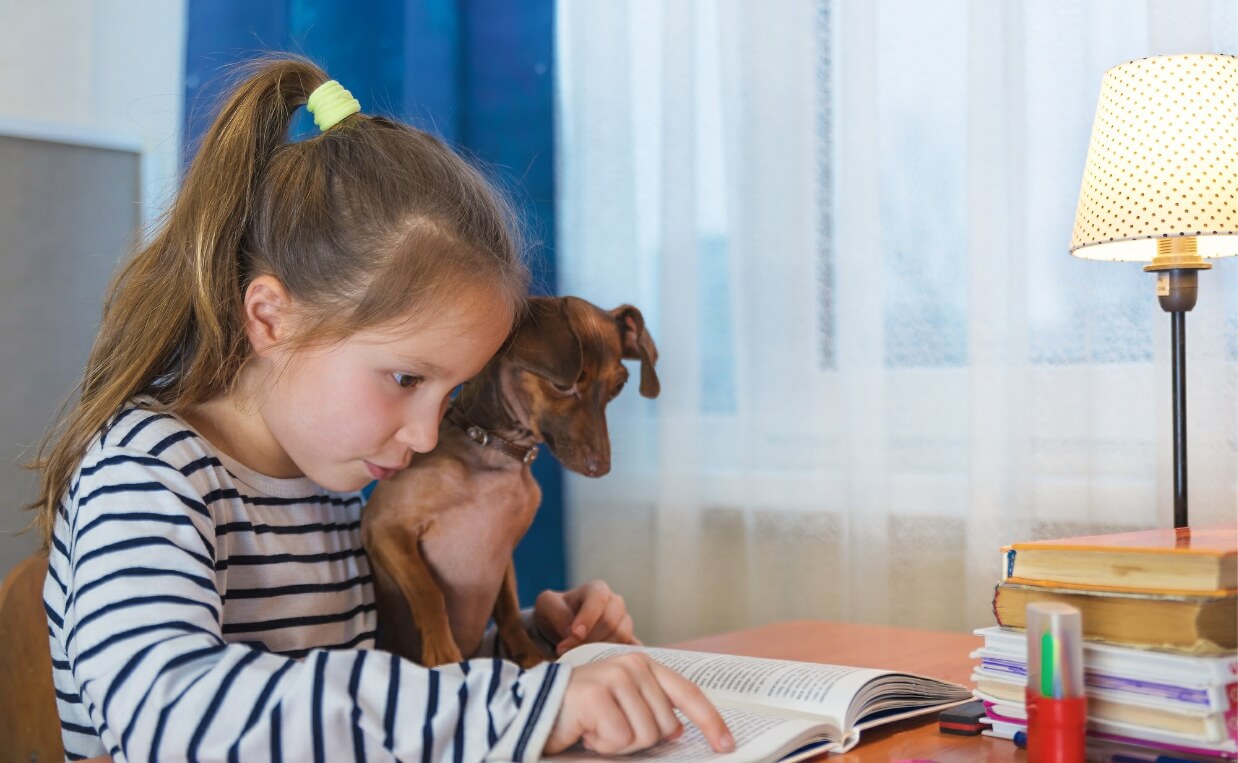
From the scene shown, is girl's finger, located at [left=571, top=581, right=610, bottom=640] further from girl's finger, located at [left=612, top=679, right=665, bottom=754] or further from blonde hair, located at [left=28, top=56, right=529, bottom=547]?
girl's finger, located at [left=612, top=679, right=665, bottom=754]

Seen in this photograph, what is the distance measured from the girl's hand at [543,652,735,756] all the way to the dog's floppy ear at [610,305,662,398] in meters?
0.44

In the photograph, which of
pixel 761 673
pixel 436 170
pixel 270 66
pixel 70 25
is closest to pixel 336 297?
pixel 436 170

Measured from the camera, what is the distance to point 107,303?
41.5 inches

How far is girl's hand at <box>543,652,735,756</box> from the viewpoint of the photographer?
26.1 inches

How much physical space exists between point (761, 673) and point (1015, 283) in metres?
0.79

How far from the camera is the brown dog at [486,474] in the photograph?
1009 millimetres

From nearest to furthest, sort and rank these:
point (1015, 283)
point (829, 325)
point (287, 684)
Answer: point (287, 684), point (1015, 283), point (829, 325)

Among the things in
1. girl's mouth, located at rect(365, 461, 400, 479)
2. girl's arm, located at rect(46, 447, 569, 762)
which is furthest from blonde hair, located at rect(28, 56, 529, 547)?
girl's arm, located at rect(46, 447, 569, 762)

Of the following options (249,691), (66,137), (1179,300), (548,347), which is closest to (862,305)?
(1179,300)

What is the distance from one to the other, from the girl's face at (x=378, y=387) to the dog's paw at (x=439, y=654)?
0.54ft

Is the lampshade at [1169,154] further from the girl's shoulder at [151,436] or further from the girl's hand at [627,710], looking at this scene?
the girl's shoulder at [151,436]

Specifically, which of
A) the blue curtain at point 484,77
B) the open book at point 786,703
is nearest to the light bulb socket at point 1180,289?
the open book at point 786,703

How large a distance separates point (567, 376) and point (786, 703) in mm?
350

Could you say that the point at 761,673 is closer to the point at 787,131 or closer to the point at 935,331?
the point at 935,331
